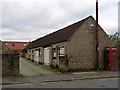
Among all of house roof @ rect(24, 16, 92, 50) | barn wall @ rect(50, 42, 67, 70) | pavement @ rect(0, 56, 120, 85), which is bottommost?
pavement @ rect(0, 56, 120, 85)

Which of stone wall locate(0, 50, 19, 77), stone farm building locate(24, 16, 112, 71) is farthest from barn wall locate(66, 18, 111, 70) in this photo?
stone wall locate(0, 50, 19, 77)

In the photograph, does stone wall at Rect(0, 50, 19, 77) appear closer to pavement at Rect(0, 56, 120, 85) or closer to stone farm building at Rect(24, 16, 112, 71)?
pavement at Rect(0, 56, 120, 85)

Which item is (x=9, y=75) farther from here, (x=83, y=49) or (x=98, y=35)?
(x=98, y=35)

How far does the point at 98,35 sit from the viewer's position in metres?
16.3

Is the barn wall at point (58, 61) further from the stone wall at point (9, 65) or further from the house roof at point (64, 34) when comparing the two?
the stone wall at point (9, 65)

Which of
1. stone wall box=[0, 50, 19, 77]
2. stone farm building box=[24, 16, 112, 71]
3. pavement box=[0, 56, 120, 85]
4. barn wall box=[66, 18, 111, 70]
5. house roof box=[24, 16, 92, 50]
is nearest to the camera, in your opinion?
pavement box=[0, 56, 120, 85]

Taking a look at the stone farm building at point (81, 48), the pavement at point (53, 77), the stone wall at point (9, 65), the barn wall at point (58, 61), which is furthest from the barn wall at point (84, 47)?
the stone wall at point (9, 65)

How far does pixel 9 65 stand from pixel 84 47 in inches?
316

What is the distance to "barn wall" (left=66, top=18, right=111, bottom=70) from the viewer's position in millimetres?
14953

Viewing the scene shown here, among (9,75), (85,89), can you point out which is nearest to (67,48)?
(9,75)

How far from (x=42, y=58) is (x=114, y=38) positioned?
12.7 meters

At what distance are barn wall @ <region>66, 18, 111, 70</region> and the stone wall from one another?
545 centimetres

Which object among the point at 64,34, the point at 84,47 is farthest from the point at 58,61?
the point at 64,34

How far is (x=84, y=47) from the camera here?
15578 mm
